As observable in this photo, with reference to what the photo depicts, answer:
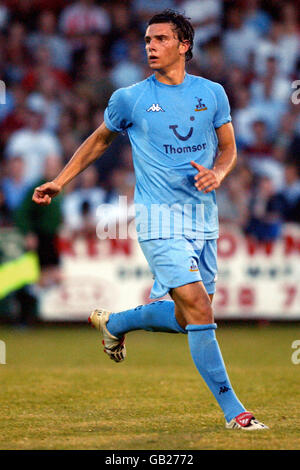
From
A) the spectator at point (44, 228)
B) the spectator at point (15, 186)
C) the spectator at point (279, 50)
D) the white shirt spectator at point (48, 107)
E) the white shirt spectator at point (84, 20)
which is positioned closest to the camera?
the spectator at point (44, 228)

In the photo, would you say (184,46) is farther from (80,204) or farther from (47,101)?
(47,101)

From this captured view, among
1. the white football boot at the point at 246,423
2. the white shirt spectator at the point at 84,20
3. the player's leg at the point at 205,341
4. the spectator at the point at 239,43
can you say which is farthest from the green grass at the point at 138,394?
the white shirt spectator at the point at 84,20

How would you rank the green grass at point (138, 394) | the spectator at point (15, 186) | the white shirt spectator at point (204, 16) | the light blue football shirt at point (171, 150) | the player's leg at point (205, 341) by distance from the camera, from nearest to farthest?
the green grass at point (138, 394), the player's leg at point (205, 341), the light blue football shirt at point (171, 150), the spectator at point (15, 186), the white shirt spectator at point (204, 16)

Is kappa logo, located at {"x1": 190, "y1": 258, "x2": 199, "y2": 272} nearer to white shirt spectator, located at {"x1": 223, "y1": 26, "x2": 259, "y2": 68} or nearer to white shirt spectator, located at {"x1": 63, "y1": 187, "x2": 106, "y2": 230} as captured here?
white shirt spectator, located at {"x1": 63, "y1": 187, "x2": 106, "y2": 230}

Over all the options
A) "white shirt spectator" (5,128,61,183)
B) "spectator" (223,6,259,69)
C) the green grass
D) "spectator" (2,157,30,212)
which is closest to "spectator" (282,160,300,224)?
the green grass

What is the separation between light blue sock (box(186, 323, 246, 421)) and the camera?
16.7 ft

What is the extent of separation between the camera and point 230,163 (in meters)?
5.39

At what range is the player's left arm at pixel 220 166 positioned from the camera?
16.3 feet

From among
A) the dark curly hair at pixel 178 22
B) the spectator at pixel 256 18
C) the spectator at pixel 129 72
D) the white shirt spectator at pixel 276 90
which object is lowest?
the dark curly hair at pixel 178 22

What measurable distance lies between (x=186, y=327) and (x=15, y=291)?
256 inches

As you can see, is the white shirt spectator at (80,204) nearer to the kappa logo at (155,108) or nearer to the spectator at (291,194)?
the spectator at (291,194)

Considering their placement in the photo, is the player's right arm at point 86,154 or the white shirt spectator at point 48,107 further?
the white shirt spectator at point 48,107

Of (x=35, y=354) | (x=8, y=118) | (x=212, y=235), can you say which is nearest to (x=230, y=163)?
(x=212, y=235)

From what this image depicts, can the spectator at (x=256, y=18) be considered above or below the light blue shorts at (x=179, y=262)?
above
